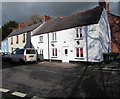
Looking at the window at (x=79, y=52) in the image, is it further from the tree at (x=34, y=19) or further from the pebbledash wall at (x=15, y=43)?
the tree at (x=34, y=19)

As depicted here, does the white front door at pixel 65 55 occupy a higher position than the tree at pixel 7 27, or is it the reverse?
the tree at pixel 7 27

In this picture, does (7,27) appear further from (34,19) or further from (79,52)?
(79,52)

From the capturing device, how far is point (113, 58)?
47.9 ft

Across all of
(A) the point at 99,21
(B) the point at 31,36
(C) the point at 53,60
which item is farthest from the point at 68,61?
(B) the point at 31,36

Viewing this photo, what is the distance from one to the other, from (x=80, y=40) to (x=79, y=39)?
0.68 ft

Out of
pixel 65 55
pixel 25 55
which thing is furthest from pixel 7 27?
pixel 65 55

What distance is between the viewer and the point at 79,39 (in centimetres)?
1609

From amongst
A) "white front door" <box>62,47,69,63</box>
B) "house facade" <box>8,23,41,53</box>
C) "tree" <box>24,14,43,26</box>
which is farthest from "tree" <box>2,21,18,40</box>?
"white front door" <box>62,47,69,63</box>

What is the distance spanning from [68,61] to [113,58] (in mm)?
6385

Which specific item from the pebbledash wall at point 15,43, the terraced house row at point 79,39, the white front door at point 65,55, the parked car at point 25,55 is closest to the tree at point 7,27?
the pebbledash wall at point 15,43

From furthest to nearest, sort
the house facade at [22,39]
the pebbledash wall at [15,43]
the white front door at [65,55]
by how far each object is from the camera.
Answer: the pebbledash wall at [15,43] < the house facade at [22,39] < the white front door at [65,55]

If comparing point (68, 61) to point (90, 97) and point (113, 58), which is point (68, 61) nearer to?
point (113, 58)

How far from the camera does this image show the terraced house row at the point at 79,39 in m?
14.8

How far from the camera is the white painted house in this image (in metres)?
14.7
